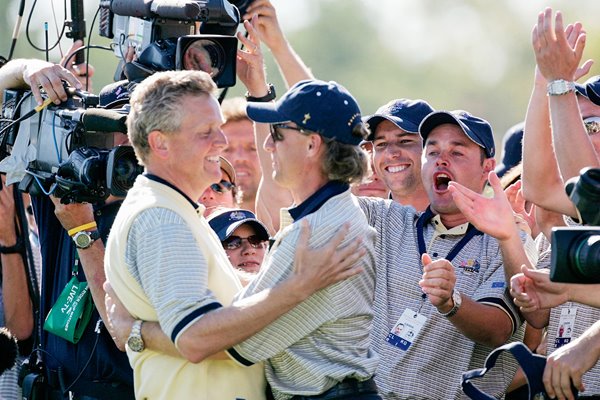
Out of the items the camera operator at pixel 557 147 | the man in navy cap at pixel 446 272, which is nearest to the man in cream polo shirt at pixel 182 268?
the man in navy cap at pixel 446 272

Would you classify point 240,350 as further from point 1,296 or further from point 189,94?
point 1,296

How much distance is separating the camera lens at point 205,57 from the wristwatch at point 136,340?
1.37m

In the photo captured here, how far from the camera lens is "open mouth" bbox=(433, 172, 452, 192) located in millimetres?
6230

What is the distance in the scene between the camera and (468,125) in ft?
20.7

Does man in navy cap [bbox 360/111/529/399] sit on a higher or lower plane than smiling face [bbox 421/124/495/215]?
lower

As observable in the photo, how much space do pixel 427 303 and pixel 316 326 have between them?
0.99 m

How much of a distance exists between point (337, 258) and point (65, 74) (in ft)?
6.32

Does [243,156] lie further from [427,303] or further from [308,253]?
[308,253]

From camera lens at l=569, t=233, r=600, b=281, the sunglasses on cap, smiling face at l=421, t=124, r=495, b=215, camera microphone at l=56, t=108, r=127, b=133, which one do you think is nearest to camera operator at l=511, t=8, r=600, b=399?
the sunglasses on cap

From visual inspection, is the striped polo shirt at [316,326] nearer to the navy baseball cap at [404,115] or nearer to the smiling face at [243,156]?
the navy baseball cap at [404,115]

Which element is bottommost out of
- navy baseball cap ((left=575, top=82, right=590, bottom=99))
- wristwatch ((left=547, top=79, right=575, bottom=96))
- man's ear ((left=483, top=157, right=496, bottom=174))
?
man's ear ((left=483, top=157, right=496, bottom=174))

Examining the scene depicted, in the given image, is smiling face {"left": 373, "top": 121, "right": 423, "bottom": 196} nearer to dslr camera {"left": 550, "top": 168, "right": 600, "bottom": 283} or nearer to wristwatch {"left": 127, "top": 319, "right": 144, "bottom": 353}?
wristwatch {"left": 127, "top": 319, "right": 144, "bottom": 353}

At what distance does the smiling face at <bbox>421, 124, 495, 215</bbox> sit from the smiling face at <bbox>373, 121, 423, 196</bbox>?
431mm

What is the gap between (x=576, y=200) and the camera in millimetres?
4453
